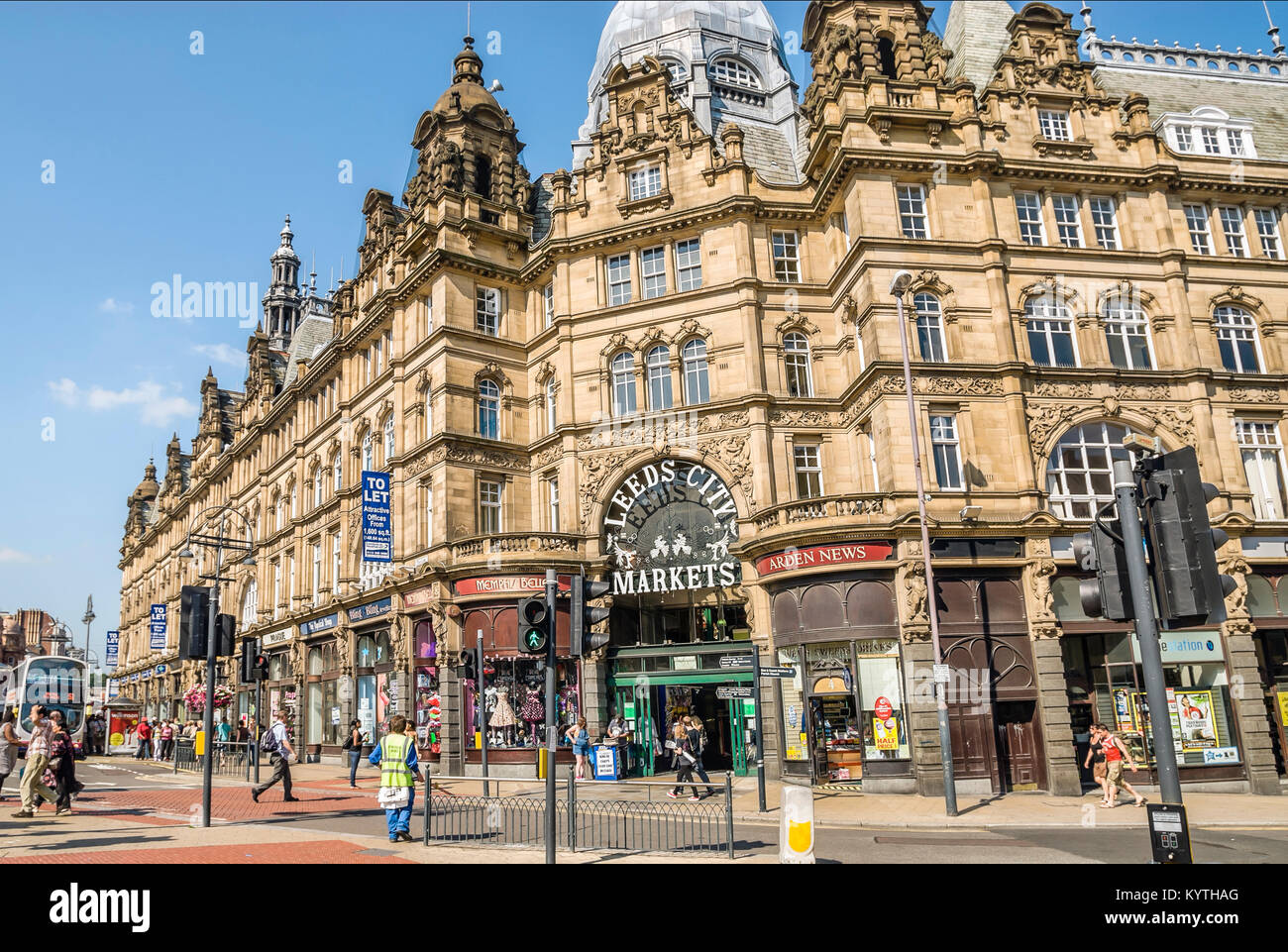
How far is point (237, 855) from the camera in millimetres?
12734

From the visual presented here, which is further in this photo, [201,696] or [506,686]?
[201,696]

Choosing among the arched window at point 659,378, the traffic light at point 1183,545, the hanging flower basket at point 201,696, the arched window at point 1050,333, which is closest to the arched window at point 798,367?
the arched window at point 659,378

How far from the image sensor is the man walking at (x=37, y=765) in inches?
699

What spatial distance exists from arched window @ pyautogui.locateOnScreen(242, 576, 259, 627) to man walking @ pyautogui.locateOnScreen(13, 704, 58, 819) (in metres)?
34.6

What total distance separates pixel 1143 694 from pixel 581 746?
52.0ft

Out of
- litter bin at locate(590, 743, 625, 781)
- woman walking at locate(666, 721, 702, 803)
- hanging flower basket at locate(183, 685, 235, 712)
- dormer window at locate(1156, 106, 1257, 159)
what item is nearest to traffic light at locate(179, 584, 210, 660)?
woman walking at locate(666, 721, 702, 803)

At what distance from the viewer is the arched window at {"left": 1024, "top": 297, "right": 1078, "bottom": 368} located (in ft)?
90.1

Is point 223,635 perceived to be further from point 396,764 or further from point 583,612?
point 583,612

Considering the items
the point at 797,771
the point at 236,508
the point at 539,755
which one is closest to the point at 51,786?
the point at 539,755

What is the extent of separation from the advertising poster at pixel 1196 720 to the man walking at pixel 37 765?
2759 centimetres

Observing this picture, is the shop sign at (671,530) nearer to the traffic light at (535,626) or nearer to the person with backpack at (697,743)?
the person with backpack at (697,743)

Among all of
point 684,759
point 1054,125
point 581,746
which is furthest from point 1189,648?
point 581,746

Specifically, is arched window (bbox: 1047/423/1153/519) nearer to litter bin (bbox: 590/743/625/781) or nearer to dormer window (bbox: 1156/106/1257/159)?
dormer window (bbox: 1156/106/1257/159)

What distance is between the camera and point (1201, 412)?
27.3m
